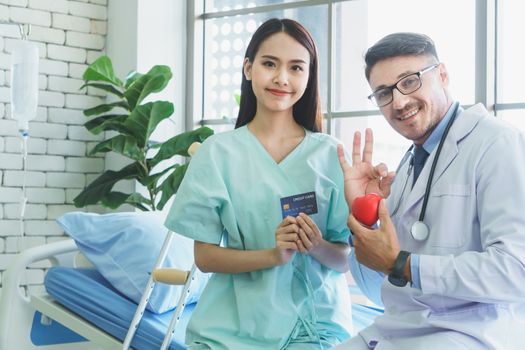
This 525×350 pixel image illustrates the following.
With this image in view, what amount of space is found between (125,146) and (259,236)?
2.22m

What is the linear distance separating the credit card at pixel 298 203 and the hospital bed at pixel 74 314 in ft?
2.50

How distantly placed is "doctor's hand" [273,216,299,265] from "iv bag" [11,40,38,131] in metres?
2.15

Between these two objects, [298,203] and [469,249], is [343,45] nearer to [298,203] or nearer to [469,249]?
[298,203]

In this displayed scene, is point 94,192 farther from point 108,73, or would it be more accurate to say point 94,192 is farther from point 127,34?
point 127,34

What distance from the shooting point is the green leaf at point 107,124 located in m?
4.08

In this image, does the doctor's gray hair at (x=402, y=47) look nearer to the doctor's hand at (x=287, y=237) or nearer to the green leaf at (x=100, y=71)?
the doctor's hand at (x=287, y=237)

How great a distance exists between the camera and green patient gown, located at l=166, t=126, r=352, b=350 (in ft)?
6.22

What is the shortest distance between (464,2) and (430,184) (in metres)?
2.14

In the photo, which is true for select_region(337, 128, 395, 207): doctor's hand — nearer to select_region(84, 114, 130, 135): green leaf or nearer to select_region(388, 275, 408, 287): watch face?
select_region(388, 275, 408, 287): watch face

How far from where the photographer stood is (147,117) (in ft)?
13.1

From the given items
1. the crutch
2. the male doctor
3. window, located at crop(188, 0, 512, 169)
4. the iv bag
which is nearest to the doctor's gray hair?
the male doctor

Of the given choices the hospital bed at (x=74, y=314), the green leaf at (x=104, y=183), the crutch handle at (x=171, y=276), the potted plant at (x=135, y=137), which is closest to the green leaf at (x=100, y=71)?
the potted plant at (x=135, y=137)

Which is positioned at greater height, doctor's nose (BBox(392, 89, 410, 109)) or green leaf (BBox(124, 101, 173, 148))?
green leaf (BBox(124, 101, 173, 148))

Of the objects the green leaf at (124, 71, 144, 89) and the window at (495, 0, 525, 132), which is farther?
the green leaf at (124, 71, 144, 89)
